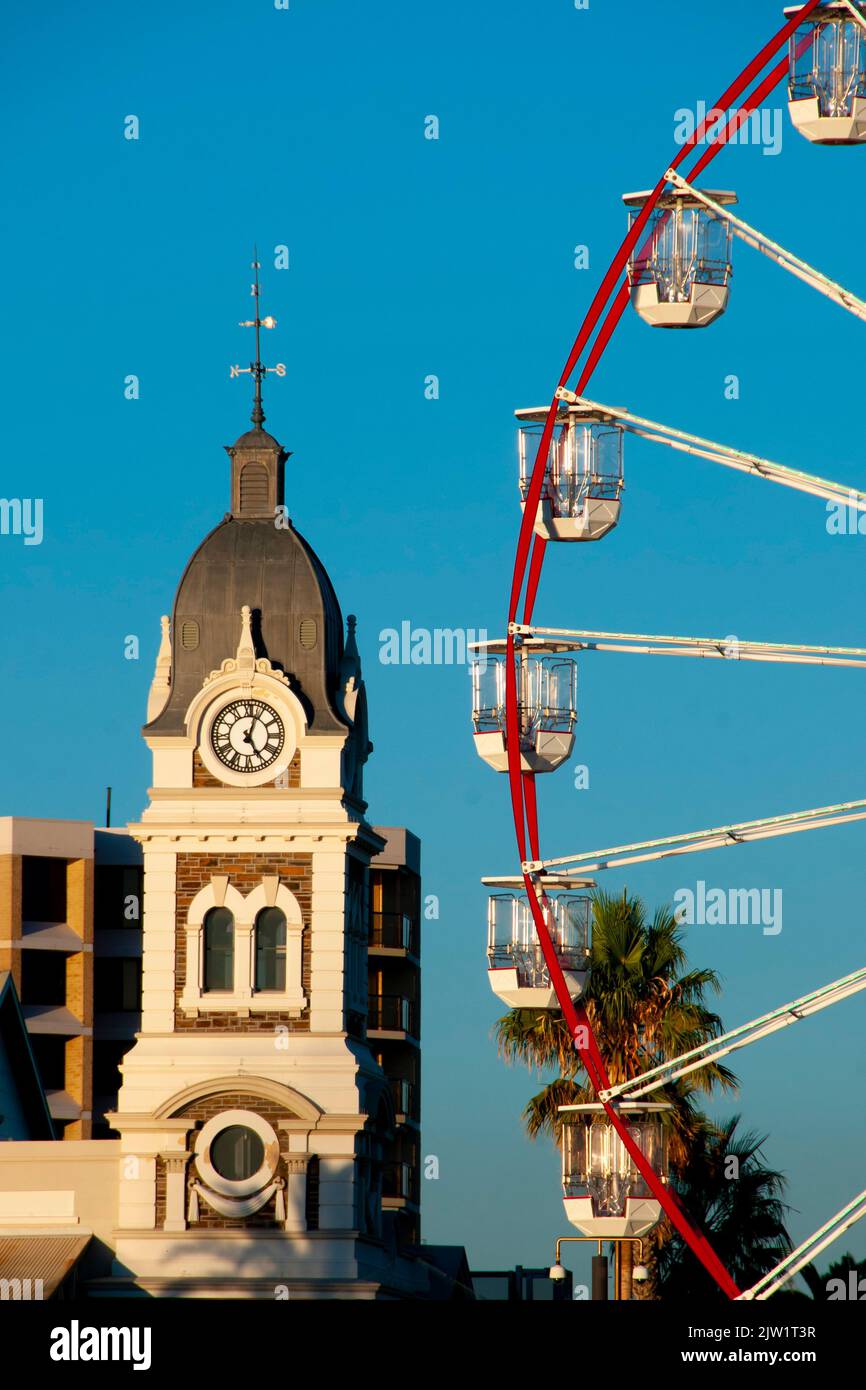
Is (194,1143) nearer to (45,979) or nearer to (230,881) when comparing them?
(230,881)

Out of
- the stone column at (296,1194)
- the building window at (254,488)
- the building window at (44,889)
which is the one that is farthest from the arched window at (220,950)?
the building window at (44,889)

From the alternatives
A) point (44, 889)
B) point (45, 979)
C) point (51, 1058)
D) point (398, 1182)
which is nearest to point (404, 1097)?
point (398, 1182)

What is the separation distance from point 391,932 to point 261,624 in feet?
132

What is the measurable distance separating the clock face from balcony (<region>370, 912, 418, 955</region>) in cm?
3902

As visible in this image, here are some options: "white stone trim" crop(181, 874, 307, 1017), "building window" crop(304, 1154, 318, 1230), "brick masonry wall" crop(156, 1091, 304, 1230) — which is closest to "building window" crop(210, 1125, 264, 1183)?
"brick masonry wall" crop(156, 1091, 304, 1230)

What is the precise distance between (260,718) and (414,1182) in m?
37.2

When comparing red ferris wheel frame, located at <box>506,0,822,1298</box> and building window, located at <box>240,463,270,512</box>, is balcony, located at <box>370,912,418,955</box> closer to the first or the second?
building window, located at <box>240,463,270,512</box>

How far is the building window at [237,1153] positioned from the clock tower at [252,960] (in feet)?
0.12

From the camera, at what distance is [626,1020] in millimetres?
64625

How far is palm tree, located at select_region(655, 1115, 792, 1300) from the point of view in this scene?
60.2m

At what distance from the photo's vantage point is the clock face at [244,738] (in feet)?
207
